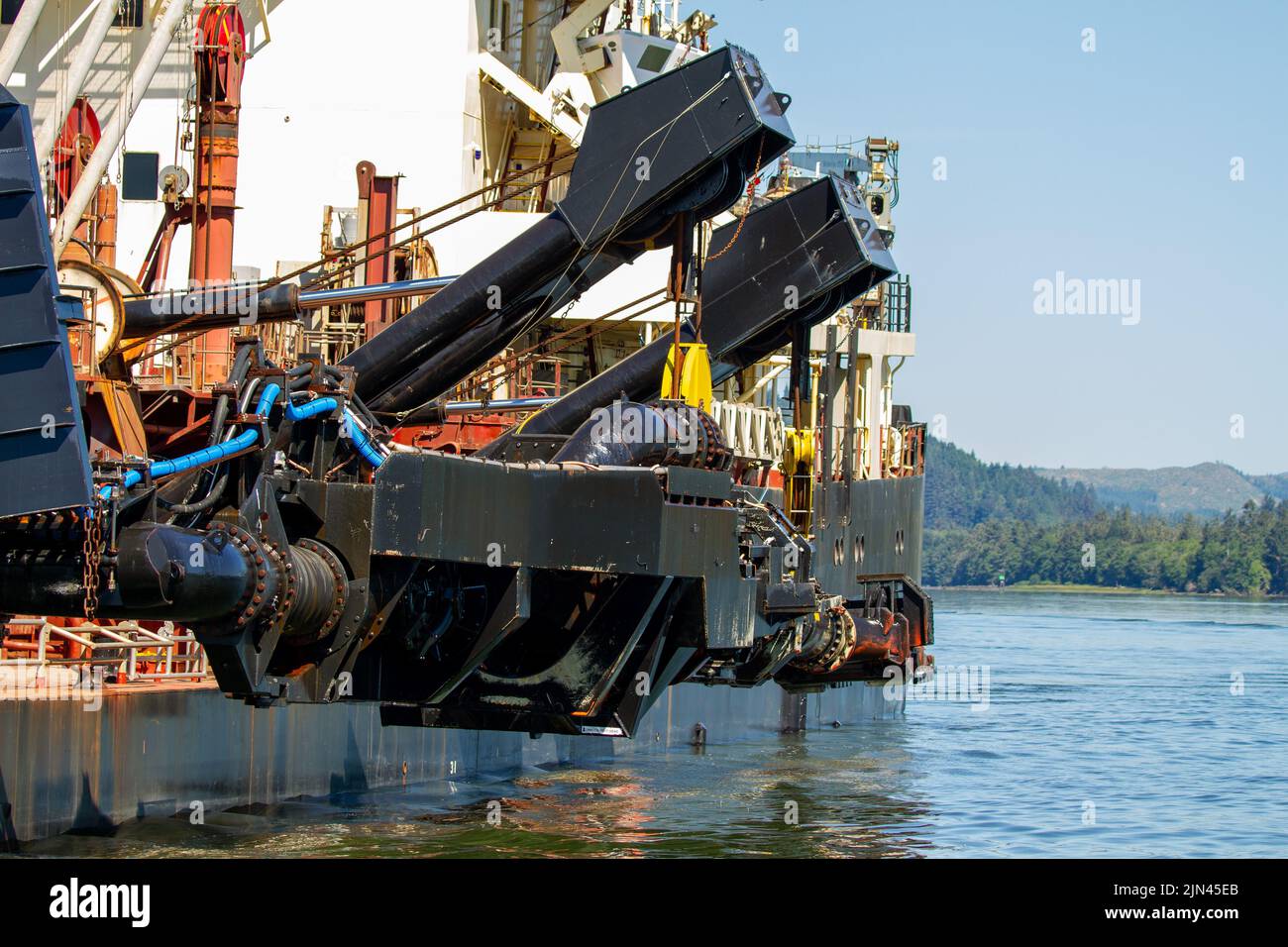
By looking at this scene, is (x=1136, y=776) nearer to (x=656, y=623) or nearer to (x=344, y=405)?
(x=656, y=623)

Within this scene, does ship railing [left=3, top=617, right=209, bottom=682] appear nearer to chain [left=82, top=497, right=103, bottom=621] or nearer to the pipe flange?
the pipe flange

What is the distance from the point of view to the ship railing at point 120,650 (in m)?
21.9

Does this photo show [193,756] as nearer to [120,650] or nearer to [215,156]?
[120,650]

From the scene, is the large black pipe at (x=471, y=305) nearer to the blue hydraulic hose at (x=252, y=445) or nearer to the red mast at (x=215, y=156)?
the blue hydraulic hose at (x=252, y=445)

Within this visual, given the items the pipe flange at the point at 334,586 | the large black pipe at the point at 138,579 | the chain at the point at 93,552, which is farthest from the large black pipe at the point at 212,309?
the chain at the point at 93,552

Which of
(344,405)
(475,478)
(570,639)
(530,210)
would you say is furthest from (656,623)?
(530,210)

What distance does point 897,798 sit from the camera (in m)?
31.8

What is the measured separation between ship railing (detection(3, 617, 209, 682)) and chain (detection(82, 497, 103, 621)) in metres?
9.39

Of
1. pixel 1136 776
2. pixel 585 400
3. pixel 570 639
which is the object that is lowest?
pixel 1136 776

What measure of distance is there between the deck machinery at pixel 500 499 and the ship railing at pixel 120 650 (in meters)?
4.94

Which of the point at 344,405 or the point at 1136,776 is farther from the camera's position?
the point at 1136,776

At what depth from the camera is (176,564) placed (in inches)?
491

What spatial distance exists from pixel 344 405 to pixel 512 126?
78.2ft

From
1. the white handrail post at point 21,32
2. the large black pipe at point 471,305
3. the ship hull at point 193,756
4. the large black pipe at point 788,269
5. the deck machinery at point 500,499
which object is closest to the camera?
the deck machinery at point 500,499
